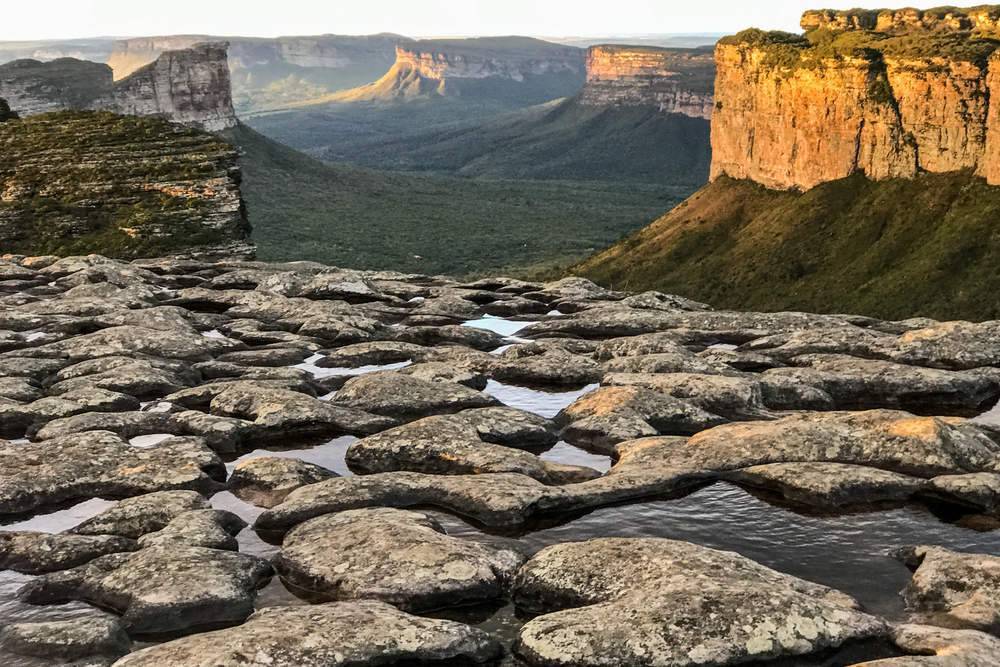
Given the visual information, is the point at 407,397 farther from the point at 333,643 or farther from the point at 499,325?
the point at 333,643

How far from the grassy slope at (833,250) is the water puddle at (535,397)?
101938 millimetres

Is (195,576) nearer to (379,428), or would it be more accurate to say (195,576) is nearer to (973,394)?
(379,428)

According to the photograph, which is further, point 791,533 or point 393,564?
point 791,533

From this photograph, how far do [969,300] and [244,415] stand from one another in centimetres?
11134

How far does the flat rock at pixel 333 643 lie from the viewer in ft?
34.9

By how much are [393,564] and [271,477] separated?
4382mm

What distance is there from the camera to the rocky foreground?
11250 mm

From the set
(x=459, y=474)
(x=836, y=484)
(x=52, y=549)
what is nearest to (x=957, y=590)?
(x=836, y=484)

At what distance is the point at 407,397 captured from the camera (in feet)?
68.8

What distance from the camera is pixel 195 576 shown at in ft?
41.6

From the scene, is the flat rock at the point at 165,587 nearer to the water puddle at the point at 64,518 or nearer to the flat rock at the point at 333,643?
the flat rock at the point at 333,643

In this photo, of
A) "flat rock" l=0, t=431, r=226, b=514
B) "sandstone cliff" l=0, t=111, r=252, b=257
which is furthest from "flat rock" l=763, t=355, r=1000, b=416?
"sandstone cliff" l=0, t=111, r=252, b=257

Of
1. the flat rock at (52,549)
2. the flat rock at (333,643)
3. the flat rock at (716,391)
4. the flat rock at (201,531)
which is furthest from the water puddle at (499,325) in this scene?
the flat rock at (333,643)

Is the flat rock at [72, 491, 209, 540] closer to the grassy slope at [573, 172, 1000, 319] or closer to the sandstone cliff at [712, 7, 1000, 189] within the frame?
the grassy slope at [573, 172, 1000, 319]
